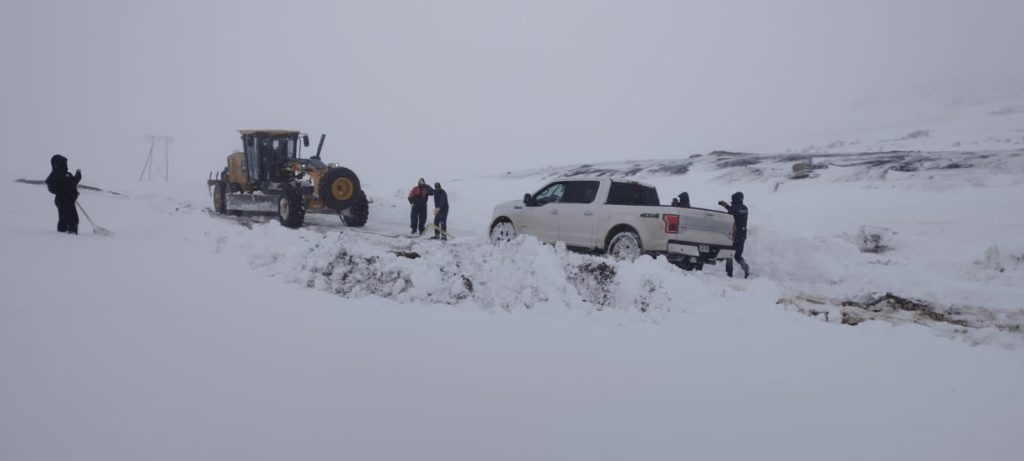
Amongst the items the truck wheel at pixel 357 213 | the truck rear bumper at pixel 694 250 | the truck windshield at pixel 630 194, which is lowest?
the truck rear bumper at pixel 694 250

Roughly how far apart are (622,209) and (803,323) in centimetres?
421

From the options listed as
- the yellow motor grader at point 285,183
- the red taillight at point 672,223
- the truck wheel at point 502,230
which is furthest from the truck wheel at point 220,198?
the red taillight at point 672,223

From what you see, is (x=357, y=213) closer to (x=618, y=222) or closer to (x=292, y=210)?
(x=292, y=210)

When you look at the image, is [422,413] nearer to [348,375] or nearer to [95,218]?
[348,375]

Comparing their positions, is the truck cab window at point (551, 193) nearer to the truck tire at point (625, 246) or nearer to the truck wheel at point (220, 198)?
the truck tire at point (625, 246)

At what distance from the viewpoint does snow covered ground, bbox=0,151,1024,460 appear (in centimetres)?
317

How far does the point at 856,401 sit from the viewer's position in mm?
3990

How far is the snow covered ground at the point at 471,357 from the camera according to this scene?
125 inches

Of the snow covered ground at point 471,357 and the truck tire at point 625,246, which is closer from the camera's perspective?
the snow covered ground at point 471,357

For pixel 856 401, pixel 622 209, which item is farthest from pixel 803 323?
pixel 622 209

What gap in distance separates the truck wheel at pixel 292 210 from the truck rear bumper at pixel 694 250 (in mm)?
10109

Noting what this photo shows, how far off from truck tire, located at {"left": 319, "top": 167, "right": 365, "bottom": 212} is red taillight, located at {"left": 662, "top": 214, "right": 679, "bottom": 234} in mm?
9472

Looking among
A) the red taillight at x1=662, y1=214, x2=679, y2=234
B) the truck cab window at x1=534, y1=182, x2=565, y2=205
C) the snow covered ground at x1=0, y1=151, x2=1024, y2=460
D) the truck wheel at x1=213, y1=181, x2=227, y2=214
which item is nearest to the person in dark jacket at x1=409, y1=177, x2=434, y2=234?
the truck cab window at x1=534, y1=182, x2=565, y2=205

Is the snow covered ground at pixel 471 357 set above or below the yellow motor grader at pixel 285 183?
below
